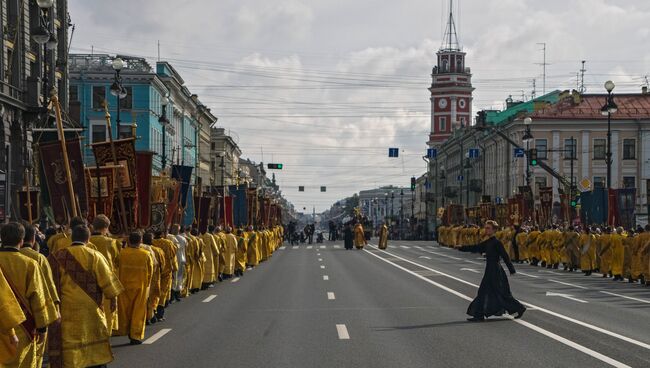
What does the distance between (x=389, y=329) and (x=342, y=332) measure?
0.85 meters

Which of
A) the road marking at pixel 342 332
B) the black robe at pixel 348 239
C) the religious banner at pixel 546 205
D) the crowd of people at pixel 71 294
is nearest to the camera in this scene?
the crowd of people at pixel 71 294

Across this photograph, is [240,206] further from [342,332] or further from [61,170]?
[342,332]

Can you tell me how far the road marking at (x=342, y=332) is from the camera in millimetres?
15516

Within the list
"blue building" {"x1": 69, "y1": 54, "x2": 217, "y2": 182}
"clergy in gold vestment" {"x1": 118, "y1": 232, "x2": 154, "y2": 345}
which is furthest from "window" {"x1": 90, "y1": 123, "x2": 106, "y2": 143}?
"clergy in gold vestment" {"x1": 118, "y1": 232, "x2": 154, "y2": 345}

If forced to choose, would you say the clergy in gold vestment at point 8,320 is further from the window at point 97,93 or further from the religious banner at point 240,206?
the window at point 97,93

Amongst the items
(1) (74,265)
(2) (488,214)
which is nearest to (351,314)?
(1) (74,265)

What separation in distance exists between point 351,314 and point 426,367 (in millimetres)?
7148

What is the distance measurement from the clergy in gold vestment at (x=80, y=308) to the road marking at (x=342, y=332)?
15.6 feet

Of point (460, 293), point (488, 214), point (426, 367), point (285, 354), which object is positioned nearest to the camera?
point (426, 367)

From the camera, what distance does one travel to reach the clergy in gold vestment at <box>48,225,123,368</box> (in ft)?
37.1

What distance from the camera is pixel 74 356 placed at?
11.3 m

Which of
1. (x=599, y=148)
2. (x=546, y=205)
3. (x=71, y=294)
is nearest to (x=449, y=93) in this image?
(x=599, y=148)

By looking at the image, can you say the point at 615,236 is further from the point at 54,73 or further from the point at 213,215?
the point at 54,73

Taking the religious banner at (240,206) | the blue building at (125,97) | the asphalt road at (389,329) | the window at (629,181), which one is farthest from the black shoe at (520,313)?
the window at (629,181)
